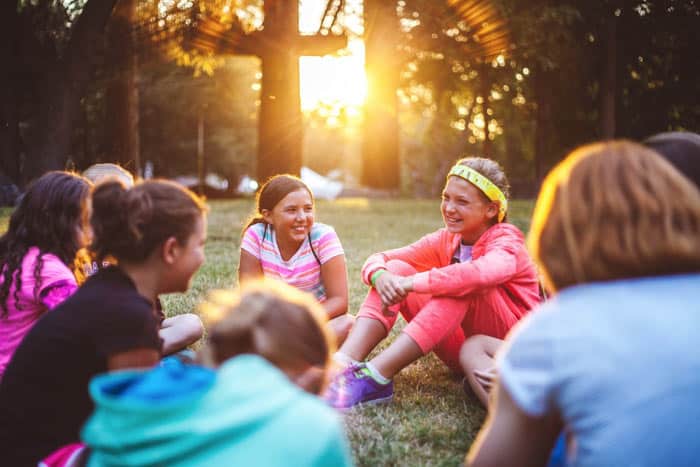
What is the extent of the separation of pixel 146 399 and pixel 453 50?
52.0ft

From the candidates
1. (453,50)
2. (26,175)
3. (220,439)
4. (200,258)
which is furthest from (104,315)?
(453,50)

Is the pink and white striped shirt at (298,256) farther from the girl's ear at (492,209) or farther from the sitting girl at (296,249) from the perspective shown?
the girl's ear at (492,209)

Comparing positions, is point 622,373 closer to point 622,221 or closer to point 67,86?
point 622,221

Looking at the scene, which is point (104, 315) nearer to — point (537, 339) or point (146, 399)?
point (146, 399)

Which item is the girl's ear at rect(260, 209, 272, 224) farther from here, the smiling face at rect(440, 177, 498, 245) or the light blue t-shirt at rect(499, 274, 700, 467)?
the light blue t-shirt at rect(499, 274, 700, 467)

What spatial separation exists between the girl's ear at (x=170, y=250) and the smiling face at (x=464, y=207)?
5.30ft

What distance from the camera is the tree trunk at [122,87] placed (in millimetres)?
9555

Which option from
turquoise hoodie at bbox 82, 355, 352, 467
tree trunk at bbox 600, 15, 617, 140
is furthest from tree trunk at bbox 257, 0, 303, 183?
tree trunk at bbox 600, 15, 617, 140

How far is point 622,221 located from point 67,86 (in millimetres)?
8212

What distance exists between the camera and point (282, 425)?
1360mm

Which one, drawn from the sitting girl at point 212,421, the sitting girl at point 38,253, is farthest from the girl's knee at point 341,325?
the sitting girl at point 212,421

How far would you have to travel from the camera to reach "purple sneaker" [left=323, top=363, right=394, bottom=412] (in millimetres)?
3240

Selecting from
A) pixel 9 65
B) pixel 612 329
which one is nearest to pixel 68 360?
pixel 612 329

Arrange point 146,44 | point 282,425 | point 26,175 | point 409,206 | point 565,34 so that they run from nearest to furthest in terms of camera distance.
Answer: point 282,425
point 26,175
point 146,44
point 565,34
point 409,206
